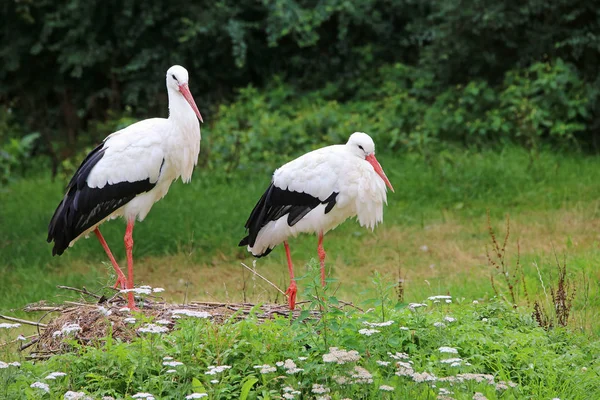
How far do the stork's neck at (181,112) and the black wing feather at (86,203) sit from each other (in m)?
0.47

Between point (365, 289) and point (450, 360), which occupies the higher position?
point (450, 360)

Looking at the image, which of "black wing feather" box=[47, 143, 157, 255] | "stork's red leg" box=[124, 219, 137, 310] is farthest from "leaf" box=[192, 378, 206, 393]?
"black wing feather" box=[47, 143, 157, 255]

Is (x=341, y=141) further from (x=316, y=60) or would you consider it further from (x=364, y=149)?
(x=364, y=149)

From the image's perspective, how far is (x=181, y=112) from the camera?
20.8ft

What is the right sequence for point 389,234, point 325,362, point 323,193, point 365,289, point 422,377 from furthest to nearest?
1. point 389,234
2. point 365,289
3. point 323,193
4. point 325,362
5. point 422,377

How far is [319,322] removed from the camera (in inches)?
201

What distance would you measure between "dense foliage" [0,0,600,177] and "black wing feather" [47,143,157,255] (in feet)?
17.2

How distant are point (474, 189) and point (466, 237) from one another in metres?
1.13

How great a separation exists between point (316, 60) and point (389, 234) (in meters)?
5.29

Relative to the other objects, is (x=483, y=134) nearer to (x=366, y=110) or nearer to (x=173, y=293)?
(x=366, y=110)

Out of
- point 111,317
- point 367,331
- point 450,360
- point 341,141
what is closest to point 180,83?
point 111,317

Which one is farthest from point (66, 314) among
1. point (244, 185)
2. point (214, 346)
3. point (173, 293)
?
point (244, 185)

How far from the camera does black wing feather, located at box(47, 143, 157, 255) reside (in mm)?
6445

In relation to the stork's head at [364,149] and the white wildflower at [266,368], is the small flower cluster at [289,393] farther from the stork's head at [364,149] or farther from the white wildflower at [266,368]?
the stork's head at [364,149]
